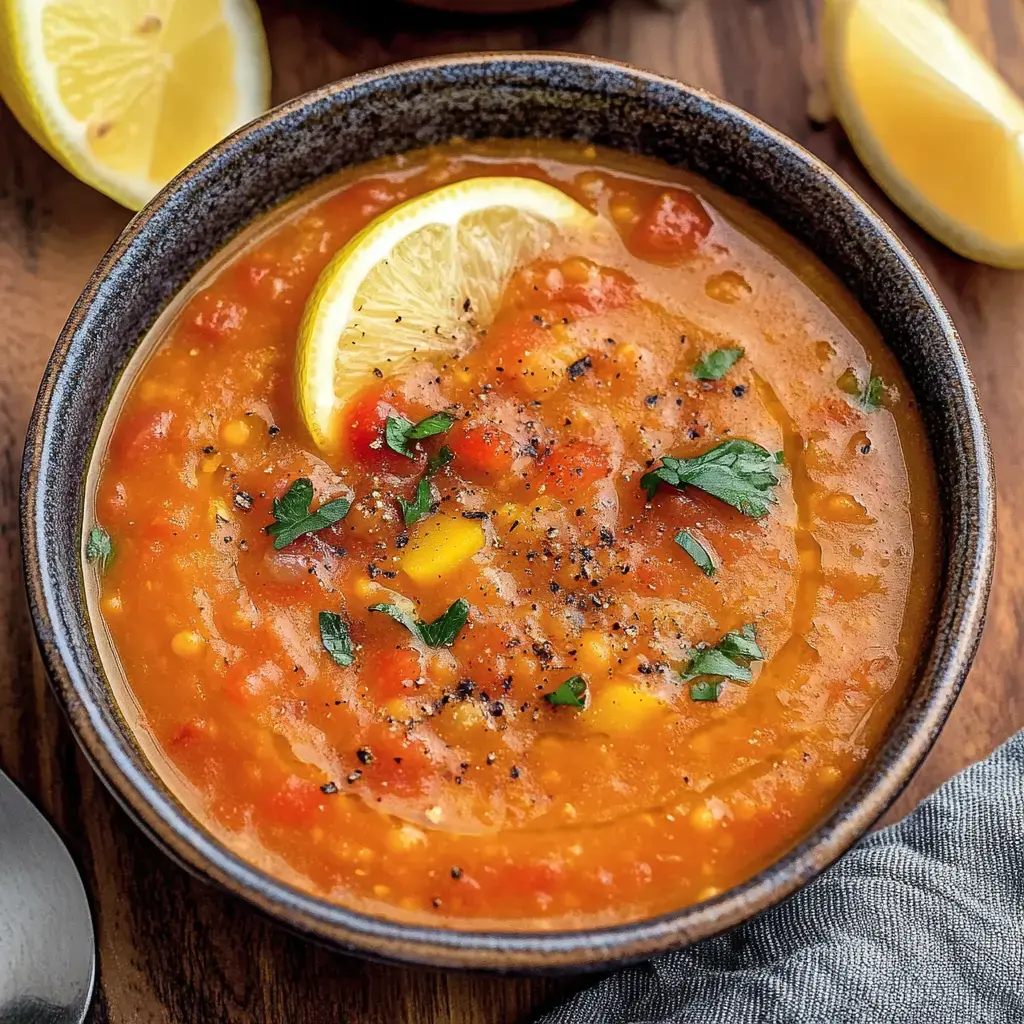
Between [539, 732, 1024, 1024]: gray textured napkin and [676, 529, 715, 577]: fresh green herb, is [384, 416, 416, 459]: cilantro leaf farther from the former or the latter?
[539, 732, 1024, 1024]: gray textured napkin

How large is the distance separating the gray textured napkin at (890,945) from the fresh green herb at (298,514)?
1.24 meters

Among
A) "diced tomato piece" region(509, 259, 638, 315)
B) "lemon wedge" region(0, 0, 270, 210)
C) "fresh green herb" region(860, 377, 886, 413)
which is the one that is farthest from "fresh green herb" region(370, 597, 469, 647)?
"lemon wedge" region(0, 0, 270, 210)

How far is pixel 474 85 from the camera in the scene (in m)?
2.97

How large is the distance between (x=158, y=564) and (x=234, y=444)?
12.1 inches

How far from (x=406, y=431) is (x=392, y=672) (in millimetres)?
527

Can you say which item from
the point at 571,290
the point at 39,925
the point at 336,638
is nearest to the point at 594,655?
the point at 336,638

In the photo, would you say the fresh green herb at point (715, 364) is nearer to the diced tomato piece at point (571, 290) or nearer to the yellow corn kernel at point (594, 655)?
the diced tomato piece at point (571, 290)

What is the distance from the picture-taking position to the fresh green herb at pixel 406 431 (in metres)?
2.80

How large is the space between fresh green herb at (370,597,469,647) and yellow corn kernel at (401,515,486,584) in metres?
0.08

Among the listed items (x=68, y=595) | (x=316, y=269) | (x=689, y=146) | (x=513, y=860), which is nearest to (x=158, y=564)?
(x=68, y=595)

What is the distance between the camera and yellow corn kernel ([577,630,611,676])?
2703mm

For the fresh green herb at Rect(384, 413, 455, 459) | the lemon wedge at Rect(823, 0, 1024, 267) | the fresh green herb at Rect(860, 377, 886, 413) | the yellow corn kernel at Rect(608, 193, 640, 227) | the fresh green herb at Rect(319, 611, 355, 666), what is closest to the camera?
the fresh green herb at Rect(319, 611, 355, 666)

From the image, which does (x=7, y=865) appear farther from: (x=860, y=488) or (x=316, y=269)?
(x=860, y=488)

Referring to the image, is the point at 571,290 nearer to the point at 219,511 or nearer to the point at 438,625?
the point at 438,625
